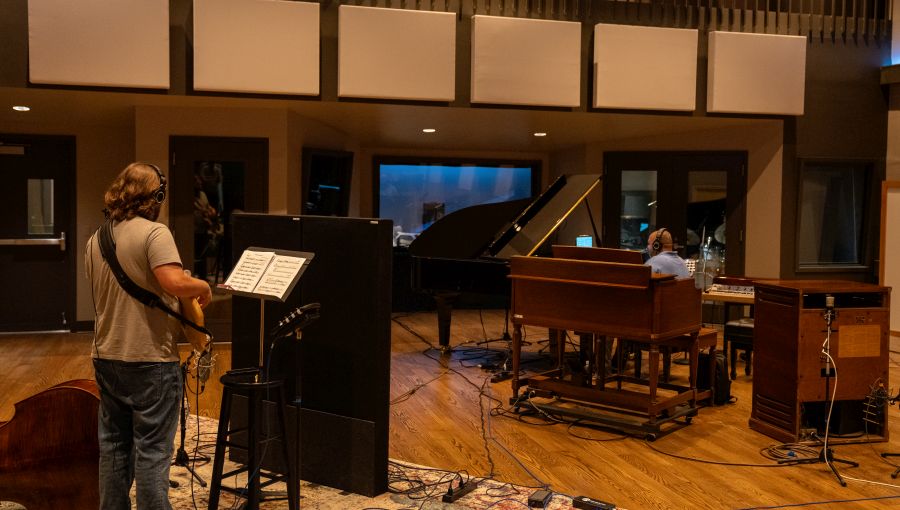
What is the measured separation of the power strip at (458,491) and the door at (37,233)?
6.94 meters

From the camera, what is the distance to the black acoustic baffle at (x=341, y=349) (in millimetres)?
4113

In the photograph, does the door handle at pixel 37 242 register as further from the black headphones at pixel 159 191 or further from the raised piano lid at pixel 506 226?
the black headphones at pixel 159 191

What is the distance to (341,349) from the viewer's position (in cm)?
423

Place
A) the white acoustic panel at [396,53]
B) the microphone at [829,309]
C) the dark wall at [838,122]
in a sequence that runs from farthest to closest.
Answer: the dark wall at [838,122] → the white acoustic panel at [396,53] → the microphone at [829,309]

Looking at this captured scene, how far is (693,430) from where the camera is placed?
5645 millimetres

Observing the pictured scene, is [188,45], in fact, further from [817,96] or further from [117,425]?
[817,96]

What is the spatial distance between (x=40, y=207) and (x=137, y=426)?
7375 mm

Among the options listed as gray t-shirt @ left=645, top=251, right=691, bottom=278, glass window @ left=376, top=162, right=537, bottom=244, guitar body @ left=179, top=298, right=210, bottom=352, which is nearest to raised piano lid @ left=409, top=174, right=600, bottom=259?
gray t-shirt @ left=645, top=251, right=691, bottom=278

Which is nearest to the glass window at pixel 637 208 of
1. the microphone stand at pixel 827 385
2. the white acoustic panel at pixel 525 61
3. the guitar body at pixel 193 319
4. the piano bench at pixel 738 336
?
the white acoustic panel at pixel 525 61

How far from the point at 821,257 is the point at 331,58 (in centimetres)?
588

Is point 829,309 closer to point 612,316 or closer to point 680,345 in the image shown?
point 680,345

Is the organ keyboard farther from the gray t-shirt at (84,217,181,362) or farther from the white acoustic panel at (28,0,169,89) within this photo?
the white acoustic panel at (28,0,169,89)

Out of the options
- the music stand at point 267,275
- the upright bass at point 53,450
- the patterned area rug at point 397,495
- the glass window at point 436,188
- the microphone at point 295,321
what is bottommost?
the patterned area rug at point 397,495

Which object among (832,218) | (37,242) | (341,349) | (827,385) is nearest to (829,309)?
(827,385)
